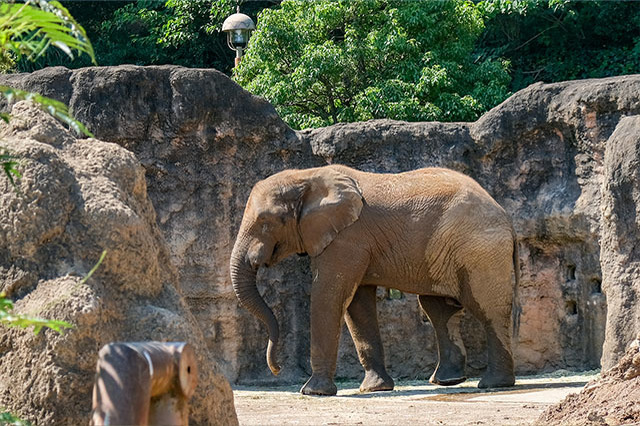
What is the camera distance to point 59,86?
1306 centimetres

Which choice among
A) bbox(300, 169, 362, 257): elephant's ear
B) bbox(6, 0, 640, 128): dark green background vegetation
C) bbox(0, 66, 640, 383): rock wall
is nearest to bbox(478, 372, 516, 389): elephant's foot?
bbox(0, 66, 640, 383): rock wall

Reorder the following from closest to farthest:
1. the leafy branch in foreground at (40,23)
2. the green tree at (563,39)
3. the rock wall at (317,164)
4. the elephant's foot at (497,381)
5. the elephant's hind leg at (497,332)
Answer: the leafy branch in foreground at (40,23)
the elephant's foot at (497,381)
the elephant's hind leg at (497,332)
the rock wall at (317,164)
the green tree at (563,39)

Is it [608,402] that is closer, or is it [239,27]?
[608,402]

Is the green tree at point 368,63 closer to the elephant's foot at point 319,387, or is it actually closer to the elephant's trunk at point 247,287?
the elephant's trunk at point 247,287

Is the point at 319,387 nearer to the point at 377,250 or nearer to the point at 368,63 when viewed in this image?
the point at 377,250

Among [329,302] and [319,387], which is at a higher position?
[329,302]

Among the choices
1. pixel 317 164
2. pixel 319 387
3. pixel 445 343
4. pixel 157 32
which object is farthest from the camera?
pixel 157 32

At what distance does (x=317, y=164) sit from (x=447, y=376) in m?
2.70

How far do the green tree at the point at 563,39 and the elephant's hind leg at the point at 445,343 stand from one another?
9924 millimetres

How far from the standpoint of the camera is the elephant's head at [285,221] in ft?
39.9

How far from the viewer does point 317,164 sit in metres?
13.7

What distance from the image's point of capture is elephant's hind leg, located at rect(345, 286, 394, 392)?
12.1m

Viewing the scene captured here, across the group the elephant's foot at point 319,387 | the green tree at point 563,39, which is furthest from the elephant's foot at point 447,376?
the green tree at point 563,39

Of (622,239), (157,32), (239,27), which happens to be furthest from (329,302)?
(157,32)
